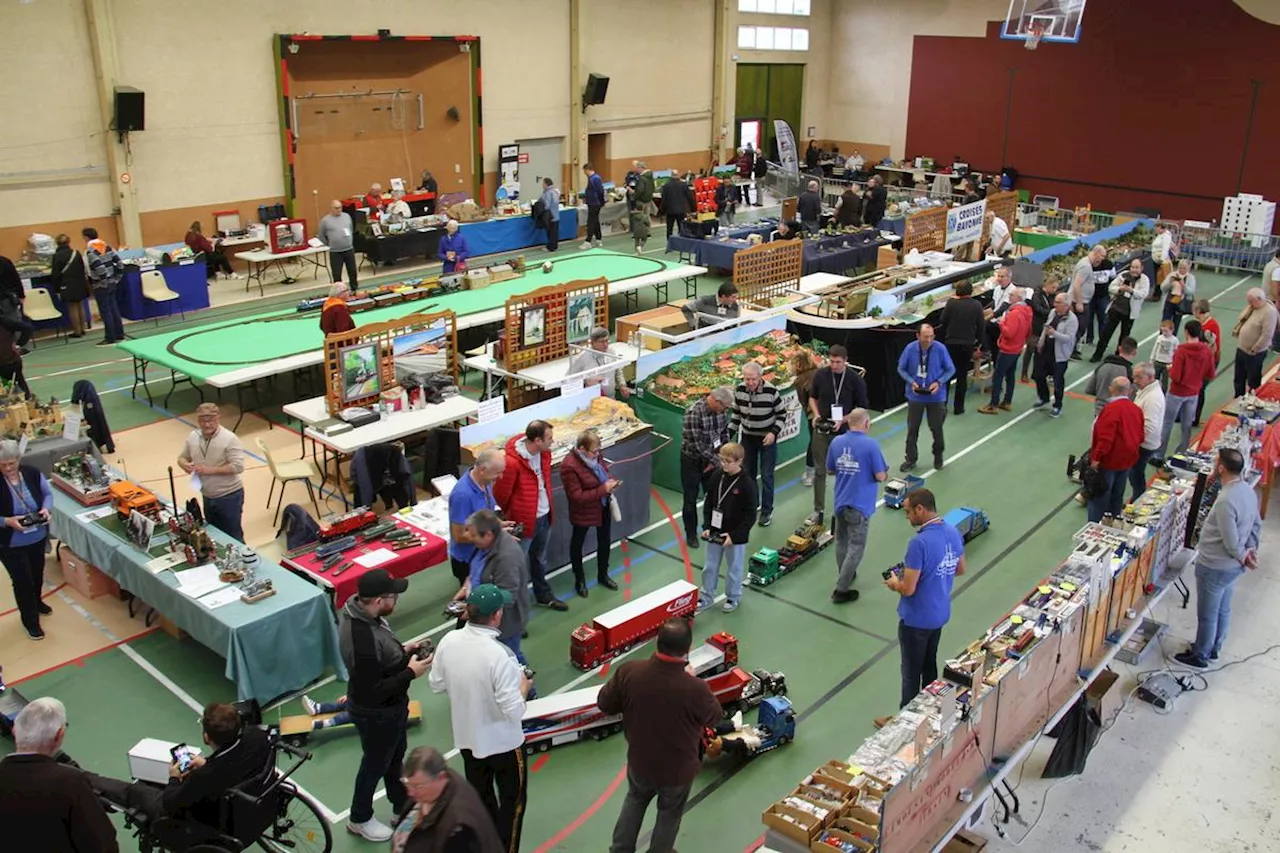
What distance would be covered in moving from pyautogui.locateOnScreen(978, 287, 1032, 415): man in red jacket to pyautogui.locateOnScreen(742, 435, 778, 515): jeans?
432 cm

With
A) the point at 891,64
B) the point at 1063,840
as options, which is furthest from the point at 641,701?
the point at 891,64

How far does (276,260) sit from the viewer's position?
18.7 metres

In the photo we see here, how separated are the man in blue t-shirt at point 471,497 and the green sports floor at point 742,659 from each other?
107 cm

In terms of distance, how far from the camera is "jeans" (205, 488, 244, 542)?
8.38m

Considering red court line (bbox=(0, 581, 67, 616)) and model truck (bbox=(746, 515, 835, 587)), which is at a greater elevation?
model truck (bbox=(746, 515, 835, 587))

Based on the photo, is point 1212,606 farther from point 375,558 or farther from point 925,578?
point 375,558

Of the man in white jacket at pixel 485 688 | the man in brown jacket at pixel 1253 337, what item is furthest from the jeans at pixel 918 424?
the man in white jacket at pixel 485 688

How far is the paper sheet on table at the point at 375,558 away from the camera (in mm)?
7914

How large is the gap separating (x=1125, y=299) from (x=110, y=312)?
14.1 m

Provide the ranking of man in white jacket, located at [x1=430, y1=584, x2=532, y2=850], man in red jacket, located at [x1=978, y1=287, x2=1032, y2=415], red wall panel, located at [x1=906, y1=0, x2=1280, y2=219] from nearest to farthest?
1. man in white jacket, located at [x1=430, y1=584, x2=532, y2=850]
2. man in red jacket, located at [x1=978, y1=287, x2=1032, y2=415]
3. red wall panel, located at [x1=906, y1=0, x2=1280, y2=219]

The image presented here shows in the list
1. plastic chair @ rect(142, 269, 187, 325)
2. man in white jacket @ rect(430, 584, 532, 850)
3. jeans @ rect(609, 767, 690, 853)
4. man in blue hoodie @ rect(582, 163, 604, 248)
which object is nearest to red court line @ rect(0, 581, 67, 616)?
man in white jacket @ rect(430, 584, 532, 850)

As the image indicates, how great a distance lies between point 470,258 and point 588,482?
528 inches

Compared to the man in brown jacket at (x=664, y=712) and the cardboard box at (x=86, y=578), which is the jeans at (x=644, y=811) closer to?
the man in brown jacket at (x=664, y=712)

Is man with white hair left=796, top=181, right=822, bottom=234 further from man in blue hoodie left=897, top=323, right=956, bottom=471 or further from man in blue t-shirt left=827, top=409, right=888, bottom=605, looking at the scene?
man in blue t-shirt left=827, top=409, right=888, bottom=605
